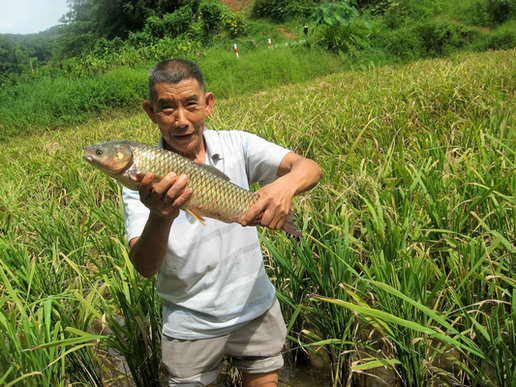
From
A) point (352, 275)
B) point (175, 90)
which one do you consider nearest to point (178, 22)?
point (352, 275)

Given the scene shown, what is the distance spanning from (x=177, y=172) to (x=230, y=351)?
690mm

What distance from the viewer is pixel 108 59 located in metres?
14.2

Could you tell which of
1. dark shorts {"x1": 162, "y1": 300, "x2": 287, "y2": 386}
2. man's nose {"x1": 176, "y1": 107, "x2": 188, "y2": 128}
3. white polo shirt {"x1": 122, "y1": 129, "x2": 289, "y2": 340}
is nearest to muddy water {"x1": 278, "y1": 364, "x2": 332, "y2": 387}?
dark shorts {"x1": 162, "y1": 300, "x2": 287, "y2": 386}

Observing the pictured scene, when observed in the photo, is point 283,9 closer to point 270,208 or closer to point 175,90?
point 175,90

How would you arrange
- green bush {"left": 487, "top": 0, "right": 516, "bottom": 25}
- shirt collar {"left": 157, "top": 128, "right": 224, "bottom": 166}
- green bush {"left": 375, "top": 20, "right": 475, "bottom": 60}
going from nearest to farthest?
shirt collar {"left": 157, "top": 128, "right": 224, "bottom": 166} → green bush {"left": 375, "top": 20, "right": 475, "bottom": 60} → green bush {"left": 487, "top": 0, "right": 516, "bottom": 25}

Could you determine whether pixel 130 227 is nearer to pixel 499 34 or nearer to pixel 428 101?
pixel 428 101

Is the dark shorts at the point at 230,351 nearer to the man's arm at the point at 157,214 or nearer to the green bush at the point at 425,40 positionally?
the man's arm at the point at 157,214

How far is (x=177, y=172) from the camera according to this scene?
48.0 inches

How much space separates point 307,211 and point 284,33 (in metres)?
18.6

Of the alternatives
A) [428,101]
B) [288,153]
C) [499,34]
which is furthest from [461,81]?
[499,34]

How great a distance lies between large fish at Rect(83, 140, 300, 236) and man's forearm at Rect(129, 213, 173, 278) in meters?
0.09

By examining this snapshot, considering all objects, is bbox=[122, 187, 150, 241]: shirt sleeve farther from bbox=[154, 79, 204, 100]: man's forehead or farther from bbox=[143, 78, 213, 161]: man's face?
bbox=[154, 79, 204, 100]: man's forehead

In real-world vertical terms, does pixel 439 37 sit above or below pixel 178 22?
below

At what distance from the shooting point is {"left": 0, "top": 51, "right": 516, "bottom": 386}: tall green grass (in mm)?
1513
